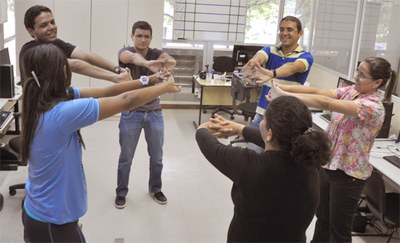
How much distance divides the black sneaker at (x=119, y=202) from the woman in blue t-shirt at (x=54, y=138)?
1.71m

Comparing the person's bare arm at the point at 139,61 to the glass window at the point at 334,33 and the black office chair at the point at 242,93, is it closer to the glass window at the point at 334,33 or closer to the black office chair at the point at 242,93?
the black office chair at the point at 242,93

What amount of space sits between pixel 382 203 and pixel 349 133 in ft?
2.73

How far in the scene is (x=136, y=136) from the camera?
11.8 ft

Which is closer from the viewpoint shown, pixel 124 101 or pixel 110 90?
pixel 124 101

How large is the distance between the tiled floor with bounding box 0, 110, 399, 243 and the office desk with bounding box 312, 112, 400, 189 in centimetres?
66

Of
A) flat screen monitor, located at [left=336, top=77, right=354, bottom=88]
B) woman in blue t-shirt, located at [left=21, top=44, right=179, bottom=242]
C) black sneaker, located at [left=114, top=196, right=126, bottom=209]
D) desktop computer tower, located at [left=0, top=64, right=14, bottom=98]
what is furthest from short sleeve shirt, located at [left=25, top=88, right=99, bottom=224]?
flat screen monitor, located at [left=336, top=77, right=354, bottom=88]

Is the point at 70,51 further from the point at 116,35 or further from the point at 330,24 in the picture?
the point at 330,24

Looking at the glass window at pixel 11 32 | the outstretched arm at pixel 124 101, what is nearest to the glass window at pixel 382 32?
the outstretched arm at pixel 124 101

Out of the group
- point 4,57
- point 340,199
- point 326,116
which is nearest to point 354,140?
point 340,199

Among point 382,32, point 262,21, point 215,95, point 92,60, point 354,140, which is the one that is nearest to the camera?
point 354,140

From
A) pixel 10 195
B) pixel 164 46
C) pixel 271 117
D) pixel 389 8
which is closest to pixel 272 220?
pixel 271 117

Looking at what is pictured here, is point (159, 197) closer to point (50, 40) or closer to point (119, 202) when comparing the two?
point (119, 202)

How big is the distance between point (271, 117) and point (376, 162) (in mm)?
2146

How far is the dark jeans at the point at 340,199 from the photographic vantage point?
2.62m
